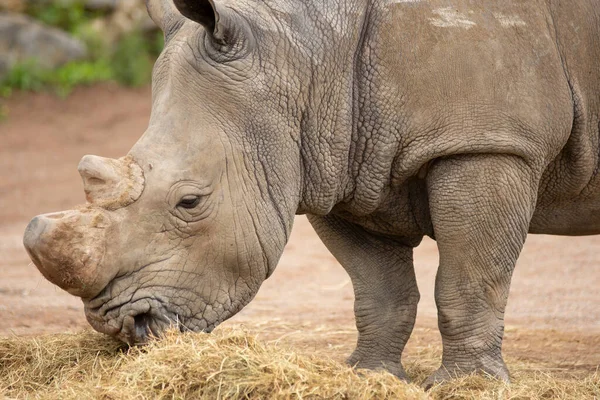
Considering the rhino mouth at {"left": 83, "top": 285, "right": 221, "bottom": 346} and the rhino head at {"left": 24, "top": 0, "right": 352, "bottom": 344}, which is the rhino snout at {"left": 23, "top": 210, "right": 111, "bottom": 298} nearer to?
the rhino head at {"left": 24, "top": 0, "right": 352, "bottom": 344}

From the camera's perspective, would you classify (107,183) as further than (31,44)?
No

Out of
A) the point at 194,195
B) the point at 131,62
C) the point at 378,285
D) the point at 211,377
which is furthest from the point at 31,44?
the point at 211,377

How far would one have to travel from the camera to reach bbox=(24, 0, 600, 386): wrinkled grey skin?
440 centimetres

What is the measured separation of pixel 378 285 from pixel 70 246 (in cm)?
213

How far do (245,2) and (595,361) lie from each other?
10.2 feet

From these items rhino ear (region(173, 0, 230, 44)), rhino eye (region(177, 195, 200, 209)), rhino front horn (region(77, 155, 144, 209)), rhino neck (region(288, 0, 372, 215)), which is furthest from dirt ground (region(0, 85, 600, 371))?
rhino ear (region(173, 0, 230, 44))

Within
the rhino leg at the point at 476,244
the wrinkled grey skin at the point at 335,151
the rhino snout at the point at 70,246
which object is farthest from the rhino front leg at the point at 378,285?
the rhino snout at the point at 70,246

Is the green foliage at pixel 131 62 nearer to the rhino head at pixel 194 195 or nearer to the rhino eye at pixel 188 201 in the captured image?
the rhino head at pixel 194 195

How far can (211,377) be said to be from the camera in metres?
4.01

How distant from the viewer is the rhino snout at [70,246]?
4152 mm

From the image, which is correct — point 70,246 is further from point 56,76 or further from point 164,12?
point 56,76

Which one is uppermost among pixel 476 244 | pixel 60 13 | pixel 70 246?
pixel 60 13

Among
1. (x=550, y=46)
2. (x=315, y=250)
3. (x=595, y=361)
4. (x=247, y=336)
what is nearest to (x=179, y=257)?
(x=247, y=336)

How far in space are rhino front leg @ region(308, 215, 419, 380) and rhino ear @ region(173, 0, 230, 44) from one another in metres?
1.56
